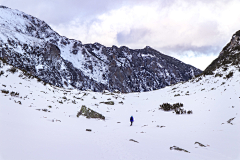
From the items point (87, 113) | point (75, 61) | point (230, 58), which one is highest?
point (75, 61)

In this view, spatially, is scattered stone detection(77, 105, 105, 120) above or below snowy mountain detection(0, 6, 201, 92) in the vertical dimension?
below

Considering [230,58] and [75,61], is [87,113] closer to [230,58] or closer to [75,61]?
[230,58]

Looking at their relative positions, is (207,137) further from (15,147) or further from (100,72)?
(100,72)

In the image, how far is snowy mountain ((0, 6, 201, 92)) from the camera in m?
62.4

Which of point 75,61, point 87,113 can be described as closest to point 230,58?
point 87,113

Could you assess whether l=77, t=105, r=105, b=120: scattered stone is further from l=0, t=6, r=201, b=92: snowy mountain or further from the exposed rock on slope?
l=0, t=6, r=201, b=92: snowy mountain

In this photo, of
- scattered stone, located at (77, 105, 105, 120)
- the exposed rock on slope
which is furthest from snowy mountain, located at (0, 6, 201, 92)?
A: the exposed rock on slope

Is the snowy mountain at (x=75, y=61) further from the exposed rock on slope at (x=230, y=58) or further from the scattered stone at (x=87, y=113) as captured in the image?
the exposed rock on slope at (x=230, y=58)

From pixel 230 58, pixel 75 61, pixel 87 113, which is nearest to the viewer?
pixel 87 113

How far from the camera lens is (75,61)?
338 feet

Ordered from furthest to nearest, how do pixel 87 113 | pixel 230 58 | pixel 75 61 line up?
pixel 75 61 → pixel 230 58 → pixel 87 113

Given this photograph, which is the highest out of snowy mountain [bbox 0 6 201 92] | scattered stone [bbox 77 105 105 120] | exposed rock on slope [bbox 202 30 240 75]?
snowy mountain [bbox 0 6 201 92]

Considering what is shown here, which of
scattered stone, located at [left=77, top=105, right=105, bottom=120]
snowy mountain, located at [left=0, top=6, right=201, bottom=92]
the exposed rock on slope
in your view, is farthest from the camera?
snowy mountain, located at [left=0, top=6, right=201, bottom=92]

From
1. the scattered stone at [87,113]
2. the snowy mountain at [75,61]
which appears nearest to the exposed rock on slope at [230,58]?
the scattered stone at [87,113]
